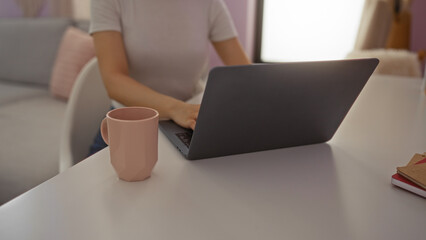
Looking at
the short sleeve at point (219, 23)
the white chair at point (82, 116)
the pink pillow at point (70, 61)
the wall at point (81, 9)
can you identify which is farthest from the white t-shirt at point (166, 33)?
the wall at point (81, 9)

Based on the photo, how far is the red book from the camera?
19.3 inches

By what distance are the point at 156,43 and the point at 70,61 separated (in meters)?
1.28

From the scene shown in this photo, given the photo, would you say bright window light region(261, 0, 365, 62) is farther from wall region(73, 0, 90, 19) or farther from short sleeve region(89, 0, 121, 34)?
short sleeve region(89, 0, 121, 34)

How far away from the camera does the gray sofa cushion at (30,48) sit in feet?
8.05

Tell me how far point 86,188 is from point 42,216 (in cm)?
7

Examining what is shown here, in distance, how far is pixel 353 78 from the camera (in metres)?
0.59

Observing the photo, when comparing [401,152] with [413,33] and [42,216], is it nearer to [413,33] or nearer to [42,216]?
[42,216]

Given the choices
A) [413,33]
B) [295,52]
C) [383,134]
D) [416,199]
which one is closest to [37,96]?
[295,52]

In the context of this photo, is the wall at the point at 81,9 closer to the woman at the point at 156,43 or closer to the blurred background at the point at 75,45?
the blurred background at the point at 75,45

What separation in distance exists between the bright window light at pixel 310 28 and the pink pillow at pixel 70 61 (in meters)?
1.51

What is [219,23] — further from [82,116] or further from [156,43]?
[82,116]

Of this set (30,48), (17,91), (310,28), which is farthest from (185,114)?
(310,28)

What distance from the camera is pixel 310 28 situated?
282 centimetres

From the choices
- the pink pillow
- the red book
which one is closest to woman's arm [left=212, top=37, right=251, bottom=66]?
the red book
